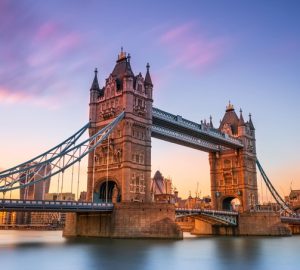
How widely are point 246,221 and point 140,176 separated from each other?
1009 inches

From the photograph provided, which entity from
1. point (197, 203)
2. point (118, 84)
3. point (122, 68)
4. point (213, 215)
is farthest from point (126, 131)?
point (197, 203)

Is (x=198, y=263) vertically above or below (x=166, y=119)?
below

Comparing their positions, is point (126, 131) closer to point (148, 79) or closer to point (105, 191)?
point (105, 191)

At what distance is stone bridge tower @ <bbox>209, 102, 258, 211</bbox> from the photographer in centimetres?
7806

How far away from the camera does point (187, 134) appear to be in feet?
230

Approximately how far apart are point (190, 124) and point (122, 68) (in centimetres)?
1685

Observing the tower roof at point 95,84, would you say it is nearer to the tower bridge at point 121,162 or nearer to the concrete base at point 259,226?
the tower bridge at point 121,162

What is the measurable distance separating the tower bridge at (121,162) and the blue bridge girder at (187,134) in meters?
0.16

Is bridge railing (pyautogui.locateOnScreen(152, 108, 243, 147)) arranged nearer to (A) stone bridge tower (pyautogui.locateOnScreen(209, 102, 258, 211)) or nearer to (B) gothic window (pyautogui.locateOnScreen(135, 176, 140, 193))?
(A) stone bridge tower (pyautogui.locateOnScreen(209, 102, 258, 211))

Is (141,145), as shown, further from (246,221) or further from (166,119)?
(246,221)

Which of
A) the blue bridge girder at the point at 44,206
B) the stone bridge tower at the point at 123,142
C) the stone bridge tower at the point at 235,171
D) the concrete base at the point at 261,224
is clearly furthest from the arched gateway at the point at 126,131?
the concrete base at the point at 261,224

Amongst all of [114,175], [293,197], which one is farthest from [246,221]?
[293,197]

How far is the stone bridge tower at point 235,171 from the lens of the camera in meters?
78.1

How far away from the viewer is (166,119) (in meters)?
62.2
